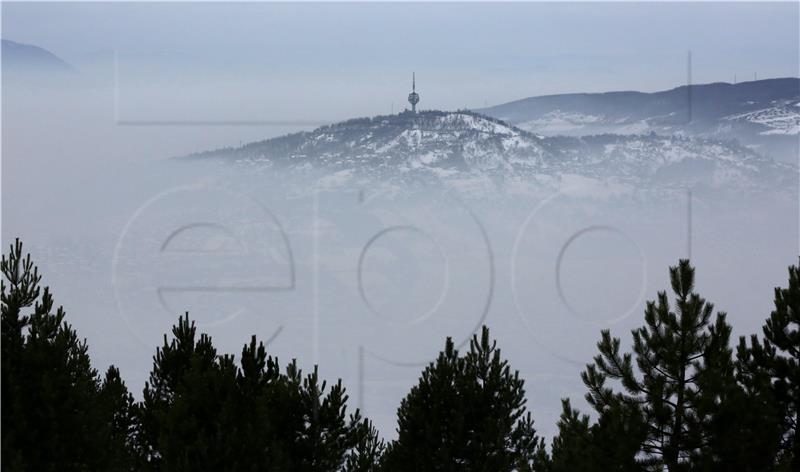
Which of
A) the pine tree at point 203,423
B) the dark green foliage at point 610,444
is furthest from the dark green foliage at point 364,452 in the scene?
the dark green foliage at point 610,444

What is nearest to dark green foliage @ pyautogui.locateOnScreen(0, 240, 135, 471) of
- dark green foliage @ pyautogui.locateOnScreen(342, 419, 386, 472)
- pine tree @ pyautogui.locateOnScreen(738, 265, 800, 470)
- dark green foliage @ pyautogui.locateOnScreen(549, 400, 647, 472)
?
dark green foliage @ pyautogui.locateOnScreen(342, 419, 386, 472)

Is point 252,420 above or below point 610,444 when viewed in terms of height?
above

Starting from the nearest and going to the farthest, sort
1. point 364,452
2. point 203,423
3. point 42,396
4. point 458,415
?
1. point 42,396
2. point 203,423
3. point 458,415
4. point 364,452

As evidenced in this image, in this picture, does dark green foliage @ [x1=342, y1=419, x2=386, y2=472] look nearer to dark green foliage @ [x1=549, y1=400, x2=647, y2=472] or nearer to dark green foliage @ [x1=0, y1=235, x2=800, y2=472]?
dark green foliage @ [x1=0, y1=235, x2=800, y2=472]

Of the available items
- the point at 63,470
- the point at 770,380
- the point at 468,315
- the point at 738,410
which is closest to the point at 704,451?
the point at 738,410

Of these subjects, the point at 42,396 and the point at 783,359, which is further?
the point at 783,359

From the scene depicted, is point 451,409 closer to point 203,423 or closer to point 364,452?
point 364,452

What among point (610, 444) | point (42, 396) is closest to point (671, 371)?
point (610, 444)

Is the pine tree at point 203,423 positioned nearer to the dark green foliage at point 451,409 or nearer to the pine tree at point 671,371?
the dark green foliage at point 451,409

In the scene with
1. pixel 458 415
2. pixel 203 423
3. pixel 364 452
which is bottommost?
pixel 364 452

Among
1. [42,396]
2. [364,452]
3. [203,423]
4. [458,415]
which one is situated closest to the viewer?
[42,396]
